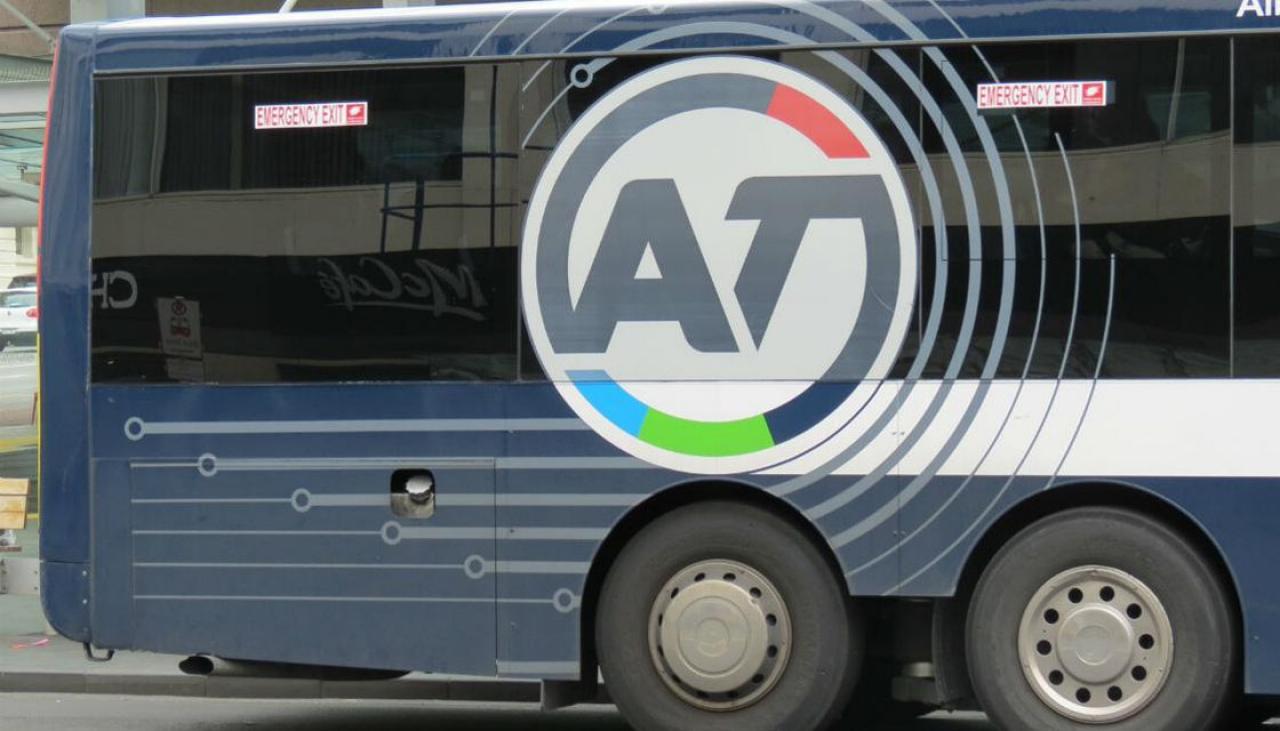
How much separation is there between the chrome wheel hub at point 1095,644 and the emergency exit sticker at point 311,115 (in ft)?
11.4

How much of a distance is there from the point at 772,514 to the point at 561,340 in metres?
1.13

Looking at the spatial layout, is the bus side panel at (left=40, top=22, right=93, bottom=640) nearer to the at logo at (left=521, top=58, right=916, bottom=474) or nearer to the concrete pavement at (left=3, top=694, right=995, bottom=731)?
the concrete pavement at (left=3, top=694, right=995, bottom=731)

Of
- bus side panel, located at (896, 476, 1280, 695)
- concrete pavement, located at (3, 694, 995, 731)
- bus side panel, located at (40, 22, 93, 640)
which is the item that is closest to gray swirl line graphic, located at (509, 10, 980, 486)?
bus side panel, located at (896, 476, 1280, 695)

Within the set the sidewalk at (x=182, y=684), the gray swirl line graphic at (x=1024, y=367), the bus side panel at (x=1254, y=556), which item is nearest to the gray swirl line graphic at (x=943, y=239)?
the gray swirl line graphic at (x=1024, y=367)

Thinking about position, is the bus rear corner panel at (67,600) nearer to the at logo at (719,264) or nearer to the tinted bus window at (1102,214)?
the at logo at (719,264)

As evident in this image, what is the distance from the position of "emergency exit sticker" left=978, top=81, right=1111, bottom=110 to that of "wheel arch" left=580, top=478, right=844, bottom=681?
181cm

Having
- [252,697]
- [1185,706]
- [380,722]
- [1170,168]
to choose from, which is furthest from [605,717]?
[1170,168]

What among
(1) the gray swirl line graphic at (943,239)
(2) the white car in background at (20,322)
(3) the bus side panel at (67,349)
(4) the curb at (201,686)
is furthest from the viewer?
(2) the white car in background at (20,322)

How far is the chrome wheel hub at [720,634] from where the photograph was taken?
297 inches

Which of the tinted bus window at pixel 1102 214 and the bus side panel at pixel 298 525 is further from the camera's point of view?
the bus side panel at pixel 298 525

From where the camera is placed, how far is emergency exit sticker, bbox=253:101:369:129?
793cm

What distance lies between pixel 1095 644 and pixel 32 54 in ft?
52.8

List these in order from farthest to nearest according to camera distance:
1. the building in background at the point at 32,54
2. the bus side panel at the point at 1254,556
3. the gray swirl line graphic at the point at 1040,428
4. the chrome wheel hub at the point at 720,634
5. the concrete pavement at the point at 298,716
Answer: the building in background at the point at 32,54 → the concrete pavement at the point at 298,716 → the chrome wheel hub at the point at 720,634 → the gray swirl line graphic at the point at 1040,428 → the bus side panel at the point at 1254,556

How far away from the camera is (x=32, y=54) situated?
2019 cm
